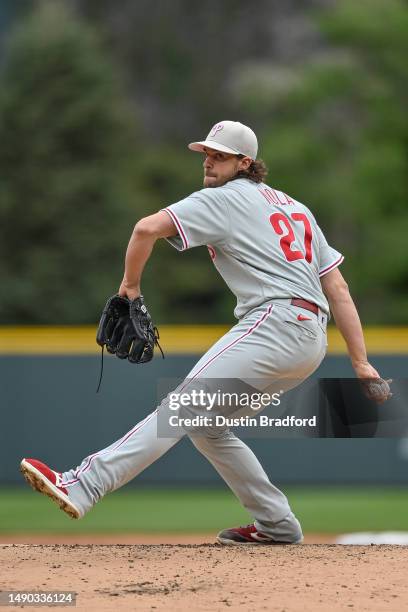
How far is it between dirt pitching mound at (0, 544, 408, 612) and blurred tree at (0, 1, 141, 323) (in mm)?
14496

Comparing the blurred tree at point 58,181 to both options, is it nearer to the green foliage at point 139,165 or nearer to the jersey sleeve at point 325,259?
the green foliage at point 139,165

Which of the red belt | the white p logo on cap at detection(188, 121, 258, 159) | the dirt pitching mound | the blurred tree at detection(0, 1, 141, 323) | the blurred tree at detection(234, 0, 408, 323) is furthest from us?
the blurred tree at detection(234, 0, 408, 323)

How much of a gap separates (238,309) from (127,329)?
429 mm

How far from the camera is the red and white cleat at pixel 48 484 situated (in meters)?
4.25

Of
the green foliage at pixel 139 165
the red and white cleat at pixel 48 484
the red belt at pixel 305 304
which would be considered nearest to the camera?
the red and white cleat at pixel 48 484

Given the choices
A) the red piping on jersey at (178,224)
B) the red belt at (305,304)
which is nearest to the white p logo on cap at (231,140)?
the red piping on jersey at (178,224)

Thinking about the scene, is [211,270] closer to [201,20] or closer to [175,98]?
[175,98]

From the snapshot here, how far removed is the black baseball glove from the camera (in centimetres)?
450

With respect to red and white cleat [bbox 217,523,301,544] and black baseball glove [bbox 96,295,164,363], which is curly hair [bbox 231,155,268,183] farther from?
red and white cleat [bbox 217,523,301,544]

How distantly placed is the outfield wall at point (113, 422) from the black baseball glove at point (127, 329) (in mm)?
4778

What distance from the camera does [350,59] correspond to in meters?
22.1

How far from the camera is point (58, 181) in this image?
19547mm

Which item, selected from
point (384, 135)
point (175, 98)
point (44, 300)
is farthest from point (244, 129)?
point (175, 98)

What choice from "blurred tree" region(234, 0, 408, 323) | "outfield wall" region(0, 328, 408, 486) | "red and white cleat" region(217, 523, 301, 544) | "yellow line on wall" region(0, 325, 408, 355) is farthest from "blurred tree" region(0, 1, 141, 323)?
"red and white cleat" region(217, 523, 301, 544)
